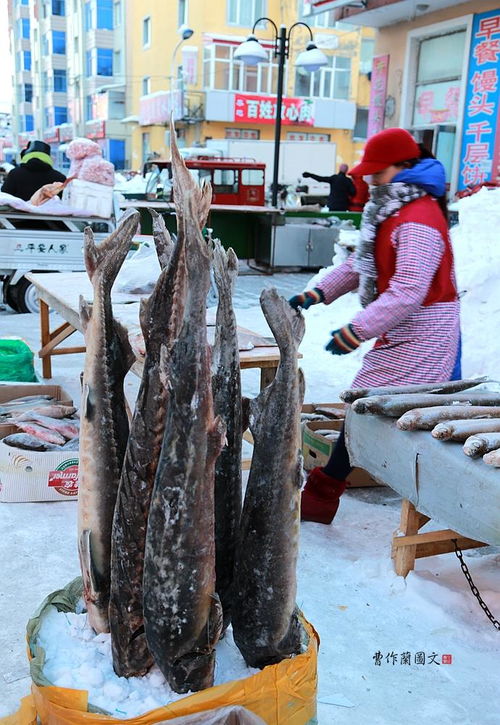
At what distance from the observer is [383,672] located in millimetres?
2578

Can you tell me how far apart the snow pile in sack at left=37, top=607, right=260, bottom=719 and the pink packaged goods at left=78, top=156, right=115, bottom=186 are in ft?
25.5

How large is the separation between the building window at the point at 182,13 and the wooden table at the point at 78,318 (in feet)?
108

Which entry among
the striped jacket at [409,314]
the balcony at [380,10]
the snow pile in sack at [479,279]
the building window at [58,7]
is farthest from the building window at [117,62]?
the striped jacket at [409,314]

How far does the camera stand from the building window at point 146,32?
38.8 meters

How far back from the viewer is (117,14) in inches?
1676

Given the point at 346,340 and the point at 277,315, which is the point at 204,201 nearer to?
the point at 277,315

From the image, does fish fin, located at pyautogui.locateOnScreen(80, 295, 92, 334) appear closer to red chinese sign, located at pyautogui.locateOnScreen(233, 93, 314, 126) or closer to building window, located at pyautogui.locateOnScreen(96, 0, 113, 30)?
red chinese sign, located at pyautogui.locateOnScreen(233, 93, 314, 126)

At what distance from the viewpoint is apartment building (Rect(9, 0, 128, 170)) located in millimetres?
43469

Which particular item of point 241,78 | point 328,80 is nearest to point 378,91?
point 241,78

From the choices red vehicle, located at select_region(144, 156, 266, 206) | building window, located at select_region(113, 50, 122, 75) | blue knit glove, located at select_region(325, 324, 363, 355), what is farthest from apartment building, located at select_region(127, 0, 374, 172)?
blue knit glove, located at select_region(325, 324, 363, 355)

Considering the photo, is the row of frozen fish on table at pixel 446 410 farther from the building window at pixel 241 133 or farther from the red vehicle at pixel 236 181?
the building window at pixel 241 133

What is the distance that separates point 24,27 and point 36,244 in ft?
212

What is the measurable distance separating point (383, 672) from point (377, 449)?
0.96 metres

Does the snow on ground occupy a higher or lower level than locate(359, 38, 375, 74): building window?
lower
